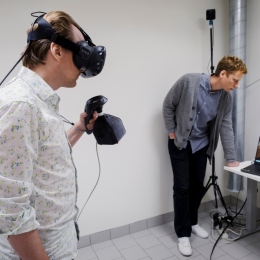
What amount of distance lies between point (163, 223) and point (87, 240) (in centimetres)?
74

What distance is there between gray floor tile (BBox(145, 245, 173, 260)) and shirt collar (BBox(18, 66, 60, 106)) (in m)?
1.65

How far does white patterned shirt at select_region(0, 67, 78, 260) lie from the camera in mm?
607

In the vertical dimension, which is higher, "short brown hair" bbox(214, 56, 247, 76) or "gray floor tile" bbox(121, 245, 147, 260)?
"short brown hair" bbox(214, 56, 247, 76)

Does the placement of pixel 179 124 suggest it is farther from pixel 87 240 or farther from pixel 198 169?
pixel 87 240

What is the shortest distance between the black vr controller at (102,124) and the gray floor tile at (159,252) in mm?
1172

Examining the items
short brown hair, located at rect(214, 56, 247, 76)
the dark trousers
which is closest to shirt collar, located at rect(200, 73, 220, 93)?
short brown hair, located at rect(214, 56, 247, 76)

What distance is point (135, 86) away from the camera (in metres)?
2.07

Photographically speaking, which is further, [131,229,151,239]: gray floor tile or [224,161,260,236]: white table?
[131,229,151,239]: gray floor tile

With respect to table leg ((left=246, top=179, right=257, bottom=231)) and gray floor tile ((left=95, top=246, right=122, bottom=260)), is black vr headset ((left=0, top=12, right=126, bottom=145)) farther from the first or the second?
table leg ((left=246, top=179, right=257, bottom=231))

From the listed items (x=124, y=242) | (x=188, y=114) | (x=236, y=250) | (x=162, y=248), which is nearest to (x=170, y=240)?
(x=162, y=248)

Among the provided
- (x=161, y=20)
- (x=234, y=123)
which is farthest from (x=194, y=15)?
(x=234, y=123)

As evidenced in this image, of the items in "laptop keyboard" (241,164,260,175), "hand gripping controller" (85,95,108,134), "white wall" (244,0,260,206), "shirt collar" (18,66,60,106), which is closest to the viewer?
"shirt collar" (18,66,60,106)

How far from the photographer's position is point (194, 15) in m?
2.24

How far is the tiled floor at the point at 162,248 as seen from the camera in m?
1.91
